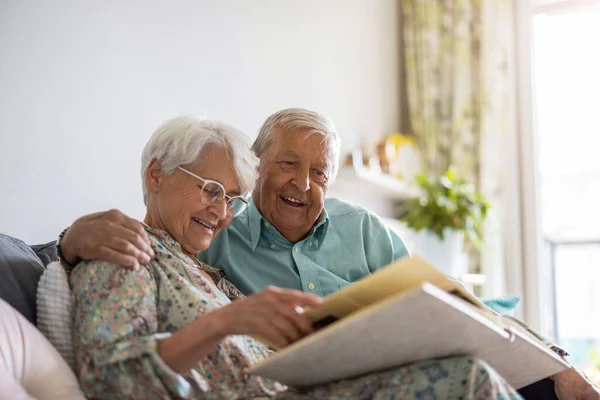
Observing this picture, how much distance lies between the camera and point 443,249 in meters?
4.02

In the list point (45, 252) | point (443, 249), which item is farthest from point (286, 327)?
point (443, 249)

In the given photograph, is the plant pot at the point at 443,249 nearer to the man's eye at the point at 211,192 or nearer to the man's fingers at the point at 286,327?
the man's eye at the point at 211,192

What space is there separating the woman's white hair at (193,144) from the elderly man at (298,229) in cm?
42

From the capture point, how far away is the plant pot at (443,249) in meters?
3.97

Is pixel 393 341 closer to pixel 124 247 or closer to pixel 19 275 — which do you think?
pixel 124 247

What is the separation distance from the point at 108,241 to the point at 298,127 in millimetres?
897

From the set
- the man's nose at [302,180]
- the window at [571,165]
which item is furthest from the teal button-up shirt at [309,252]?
the window at [571,165]

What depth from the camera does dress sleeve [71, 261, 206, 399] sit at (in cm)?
122

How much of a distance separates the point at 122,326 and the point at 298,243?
2.96 ft

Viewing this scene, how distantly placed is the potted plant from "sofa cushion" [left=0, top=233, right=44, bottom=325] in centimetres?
267

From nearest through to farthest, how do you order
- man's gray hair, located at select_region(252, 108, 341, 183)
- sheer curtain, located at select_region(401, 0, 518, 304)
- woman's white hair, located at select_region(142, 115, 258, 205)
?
woman's white hair, located at select_region(142, 115, 258, 205), man's gray hair, located at select_region(252, 108, 341, 183), sheer curtain, located at select_region(401, 0, 518, 304)

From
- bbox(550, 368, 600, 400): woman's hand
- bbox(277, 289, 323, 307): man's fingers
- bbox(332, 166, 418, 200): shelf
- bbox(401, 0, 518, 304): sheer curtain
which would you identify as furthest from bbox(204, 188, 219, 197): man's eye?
bbox(401, 0, 518, 304): sheer curtain

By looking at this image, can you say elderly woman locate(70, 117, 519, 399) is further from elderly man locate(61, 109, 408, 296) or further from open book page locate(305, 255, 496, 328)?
elderly man locate(61, 109, 408, 296)

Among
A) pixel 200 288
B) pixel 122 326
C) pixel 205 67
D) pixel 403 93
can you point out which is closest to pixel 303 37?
pixel 205 67
